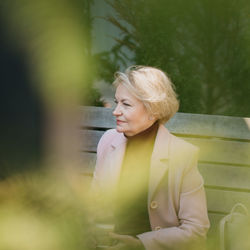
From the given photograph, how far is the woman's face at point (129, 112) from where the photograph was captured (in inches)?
69.5

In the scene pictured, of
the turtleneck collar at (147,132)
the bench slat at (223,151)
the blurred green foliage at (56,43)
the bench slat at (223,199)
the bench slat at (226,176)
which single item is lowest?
the bench slat at (223,199)

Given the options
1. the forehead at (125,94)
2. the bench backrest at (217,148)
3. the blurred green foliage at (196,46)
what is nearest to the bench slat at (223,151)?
the bench backrest at (217,148)

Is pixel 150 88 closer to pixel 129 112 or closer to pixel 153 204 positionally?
pixel 129 112

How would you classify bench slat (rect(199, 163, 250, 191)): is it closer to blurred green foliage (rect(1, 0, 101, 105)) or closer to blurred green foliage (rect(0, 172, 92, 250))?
blurred green foliage (rect(1, 0, 101, 105))

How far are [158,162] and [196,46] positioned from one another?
3.65ft

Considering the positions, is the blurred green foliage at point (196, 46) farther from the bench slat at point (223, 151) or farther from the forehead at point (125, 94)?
the forehead at point (125, 94)

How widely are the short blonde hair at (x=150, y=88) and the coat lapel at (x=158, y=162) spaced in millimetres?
151

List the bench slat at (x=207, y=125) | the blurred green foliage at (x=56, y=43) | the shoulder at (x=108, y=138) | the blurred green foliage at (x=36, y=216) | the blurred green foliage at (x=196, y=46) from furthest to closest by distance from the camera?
the blurred green foliage at (x=196, y=46) < the bench slat at (x=207, y=125) < the shoulder at (x=108, y=138) < the blurred green foliage at (x=56, y=43) < the blurred green foliage at (x=36, y=216)

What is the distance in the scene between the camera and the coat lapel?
183 centimetres

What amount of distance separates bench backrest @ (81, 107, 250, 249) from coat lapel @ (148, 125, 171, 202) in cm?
47

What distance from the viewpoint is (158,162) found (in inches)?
72.7

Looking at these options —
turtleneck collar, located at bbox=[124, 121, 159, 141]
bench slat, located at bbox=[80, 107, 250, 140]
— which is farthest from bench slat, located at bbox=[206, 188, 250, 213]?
turtleneck collar, located at bbox=[124, 121, 159, 141]

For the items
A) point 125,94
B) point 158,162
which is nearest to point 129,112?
point 125,94

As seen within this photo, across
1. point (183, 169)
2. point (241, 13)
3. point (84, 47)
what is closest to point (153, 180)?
point (183, 169)
